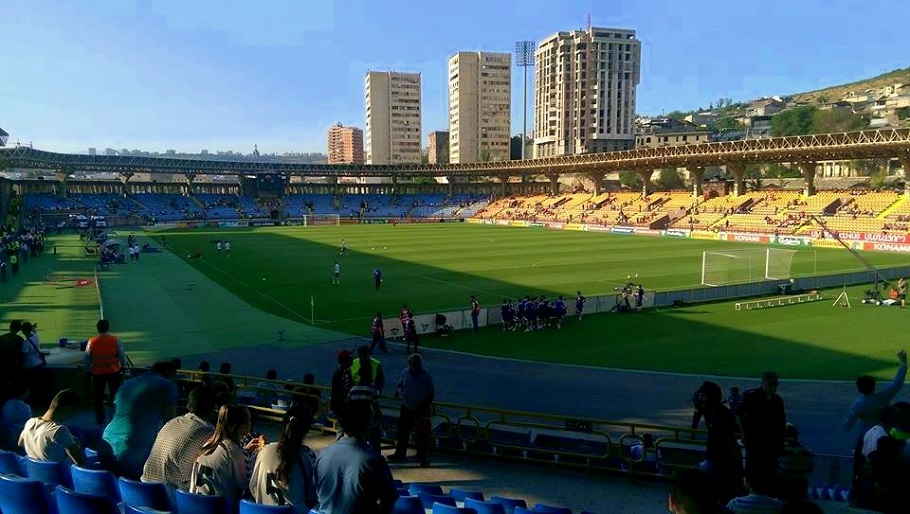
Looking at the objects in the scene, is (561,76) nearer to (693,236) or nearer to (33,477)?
(693,236)

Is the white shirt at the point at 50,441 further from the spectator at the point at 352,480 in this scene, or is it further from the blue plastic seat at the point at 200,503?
the spectator at the point at 352,480

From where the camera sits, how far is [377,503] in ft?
13.5

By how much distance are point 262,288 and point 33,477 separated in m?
28.9

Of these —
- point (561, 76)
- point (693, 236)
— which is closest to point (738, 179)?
point (693, 236)

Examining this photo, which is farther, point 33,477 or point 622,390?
point 622,390

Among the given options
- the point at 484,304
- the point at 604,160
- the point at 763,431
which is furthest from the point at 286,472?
the point at 604,160

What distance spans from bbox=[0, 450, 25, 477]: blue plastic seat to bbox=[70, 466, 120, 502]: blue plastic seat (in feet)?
2.65

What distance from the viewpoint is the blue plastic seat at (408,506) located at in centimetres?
524

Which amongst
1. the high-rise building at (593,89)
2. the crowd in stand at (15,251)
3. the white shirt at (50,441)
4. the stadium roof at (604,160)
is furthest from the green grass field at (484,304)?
the high-rise building at (593,89)

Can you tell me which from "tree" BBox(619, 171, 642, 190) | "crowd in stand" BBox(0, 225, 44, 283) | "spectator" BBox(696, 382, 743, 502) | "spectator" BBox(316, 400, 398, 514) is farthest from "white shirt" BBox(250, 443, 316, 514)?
"tree" BBox(619, 171, 642, 190)

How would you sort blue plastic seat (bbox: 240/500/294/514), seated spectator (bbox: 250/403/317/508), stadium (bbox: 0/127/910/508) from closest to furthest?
blue plastic seat (bbox: 240/500/294/514)
seated spectator (bbox: 250/403/317/508)
stadium (bbox: 0/127/910/508)

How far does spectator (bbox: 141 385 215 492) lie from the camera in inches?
194

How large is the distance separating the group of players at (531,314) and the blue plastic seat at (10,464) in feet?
62.3

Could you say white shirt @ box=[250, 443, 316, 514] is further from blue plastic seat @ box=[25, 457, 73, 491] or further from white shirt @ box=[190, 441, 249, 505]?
blue plastic seat @ box=[25, 457, 73, 491]
